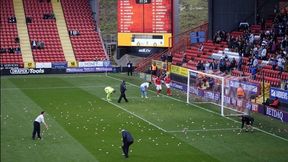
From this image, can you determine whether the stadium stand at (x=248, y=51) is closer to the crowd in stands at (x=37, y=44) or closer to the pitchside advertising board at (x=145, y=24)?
the pitchside advertising board at (x=145, y=24)

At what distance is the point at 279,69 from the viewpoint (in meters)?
39.4

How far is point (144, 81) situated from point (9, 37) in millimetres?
17604

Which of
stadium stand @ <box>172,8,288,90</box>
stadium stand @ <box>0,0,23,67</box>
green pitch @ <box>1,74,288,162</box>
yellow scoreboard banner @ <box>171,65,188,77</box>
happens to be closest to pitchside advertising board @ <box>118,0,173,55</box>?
yellow scoreboard banner @ <box>171,65,188,77</box>

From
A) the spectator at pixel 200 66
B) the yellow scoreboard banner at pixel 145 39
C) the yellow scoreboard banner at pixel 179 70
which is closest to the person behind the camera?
the spectator at pixel 200 66

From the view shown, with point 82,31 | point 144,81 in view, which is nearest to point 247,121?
point 144,81

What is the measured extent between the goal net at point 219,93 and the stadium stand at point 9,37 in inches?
907

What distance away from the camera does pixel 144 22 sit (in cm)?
4834

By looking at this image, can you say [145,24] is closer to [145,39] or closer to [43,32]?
[145,39]

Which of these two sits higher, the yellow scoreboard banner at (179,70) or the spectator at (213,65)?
the spectator at (213,65)

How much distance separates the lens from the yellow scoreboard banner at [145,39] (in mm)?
47612

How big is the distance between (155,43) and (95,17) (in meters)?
19.7

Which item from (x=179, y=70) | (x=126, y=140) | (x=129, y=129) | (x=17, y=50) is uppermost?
(x=17, y=50)

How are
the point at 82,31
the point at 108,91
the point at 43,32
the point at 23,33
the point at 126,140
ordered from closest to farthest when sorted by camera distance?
the point at 126,140 → the point at 108,91 → the point at 23,33 → the point at 43,32 → the point at 82,31

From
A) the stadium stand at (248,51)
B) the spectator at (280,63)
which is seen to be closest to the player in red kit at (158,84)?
the stadium stand at (248,51)
